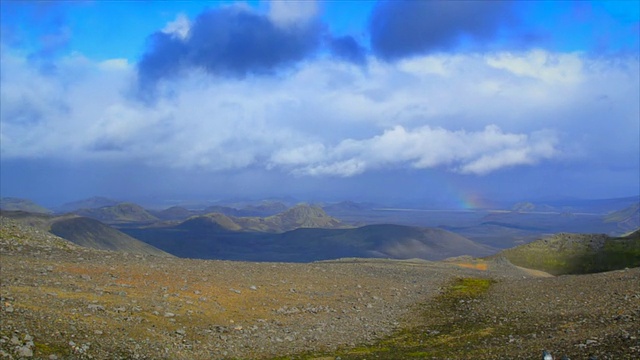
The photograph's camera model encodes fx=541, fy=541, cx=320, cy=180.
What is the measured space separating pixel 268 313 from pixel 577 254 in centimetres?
8401

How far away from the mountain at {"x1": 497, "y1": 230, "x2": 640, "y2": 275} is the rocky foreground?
190ft

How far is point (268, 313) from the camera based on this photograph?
25.9 m

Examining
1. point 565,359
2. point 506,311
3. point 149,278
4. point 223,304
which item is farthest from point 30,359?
point 506,311

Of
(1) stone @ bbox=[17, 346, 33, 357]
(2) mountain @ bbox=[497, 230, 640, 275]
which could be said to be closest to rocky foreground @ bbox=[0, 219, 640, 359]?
(1) stone @ bbox=[17, 346, 33, 357]

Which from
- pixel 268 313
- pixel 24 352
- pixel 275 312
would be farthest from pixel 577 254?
pixel 24 352

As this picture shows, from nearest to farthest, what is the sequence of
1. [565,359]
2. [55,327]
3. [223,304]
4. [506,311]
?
[565,359]
[55,327]
[223,304]
[506,311]

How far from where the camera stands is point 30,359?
610 inches

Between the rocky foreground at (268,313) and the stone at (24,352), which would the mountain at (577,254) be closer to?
the rocky foreground at (268,313)

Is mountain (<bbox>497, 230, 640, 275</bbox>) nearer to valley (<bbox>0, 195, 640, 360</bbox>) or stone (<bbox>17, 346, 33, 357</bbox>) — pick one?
valley (<bbox>0, 195, 640, 360</bbox>)

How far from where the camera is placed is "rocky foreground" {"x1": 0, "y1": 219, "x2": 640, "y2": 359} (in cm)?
1802

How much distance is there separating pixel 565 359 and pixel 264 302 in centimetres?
1616

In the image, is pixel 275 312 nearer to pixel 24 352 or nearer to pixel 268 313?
pixel 268 313

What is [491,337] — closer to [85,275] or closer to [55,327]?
[55,327]

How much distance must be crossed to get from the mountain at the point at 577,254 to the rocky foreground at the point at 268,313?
2281 inches
